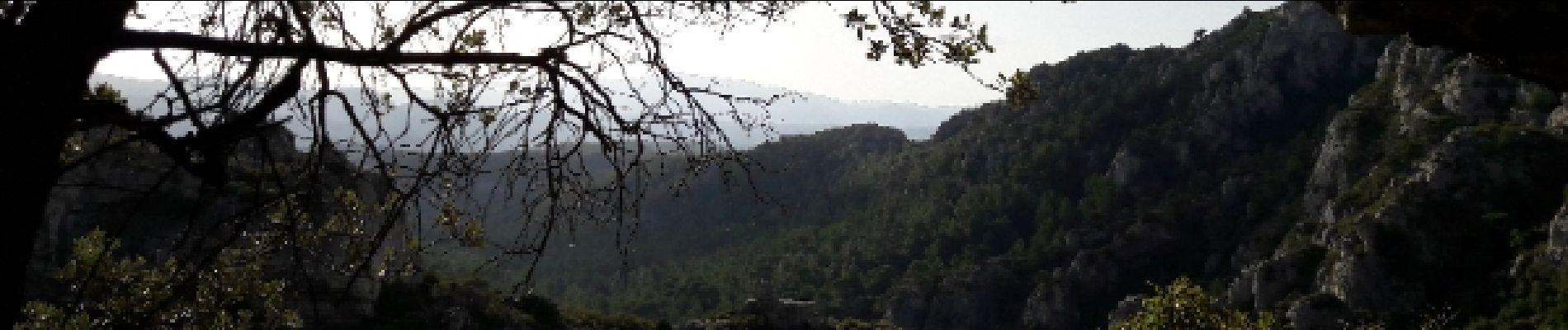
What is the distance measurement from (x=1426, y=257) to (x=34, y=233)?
85465mm

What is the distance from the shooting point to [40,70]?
4234 millimetres

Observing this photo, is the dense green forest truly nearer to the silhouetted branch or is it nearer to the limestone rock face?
the limestone rock face

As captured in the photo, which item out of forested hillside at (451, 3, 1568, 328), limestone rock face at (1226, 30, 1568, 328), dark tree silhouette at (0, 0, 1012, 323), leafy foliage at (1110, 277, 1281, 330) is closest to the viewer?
dark tree silhouette at (0, 0, 1012, 323)

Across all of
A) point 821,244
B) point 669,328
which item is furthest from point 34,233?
point 821,244

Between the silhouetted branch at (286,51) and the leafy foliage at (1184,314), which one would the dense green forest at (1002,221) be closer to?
the leafy foliage at (1184,314)

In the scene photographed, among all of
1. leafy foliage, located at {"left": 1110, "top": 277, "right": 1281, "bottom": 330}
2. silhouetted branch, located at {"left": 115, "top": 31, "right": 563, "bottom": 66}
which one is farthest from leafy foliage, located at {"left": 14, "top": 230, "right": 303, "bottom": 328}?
leafy foliage, located at {"left": 1110, "top": 277, "right": 1281, "bottom": 330}

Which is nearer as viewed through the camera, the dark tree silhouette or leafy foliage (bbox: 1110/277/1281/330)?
the dark tree silhouette

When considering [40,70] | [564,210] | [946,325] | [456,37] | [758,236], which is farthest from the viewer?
[758,236]

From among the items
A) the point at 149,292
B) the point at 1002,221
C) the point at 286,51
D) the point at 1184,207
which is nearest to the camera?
the point at 286,51

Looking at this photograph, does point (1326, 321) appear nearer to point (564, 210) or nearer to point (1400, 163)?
point (1400, 163)

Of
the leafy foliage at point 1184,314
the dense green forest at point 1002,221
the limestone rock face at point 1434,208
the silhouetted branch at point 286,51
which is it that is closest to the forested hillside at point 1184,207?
the limestone rock face at point 1434,208

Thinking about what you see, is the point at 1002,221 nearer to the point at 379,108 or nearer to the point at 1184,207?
the point at 1184,207

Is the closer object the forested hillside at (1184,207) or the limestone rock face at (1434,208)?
the limestone rock face at (1434,208)

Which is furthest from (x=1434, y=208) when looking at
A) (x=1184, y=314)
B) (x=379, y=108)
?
(x=379, y=108)
